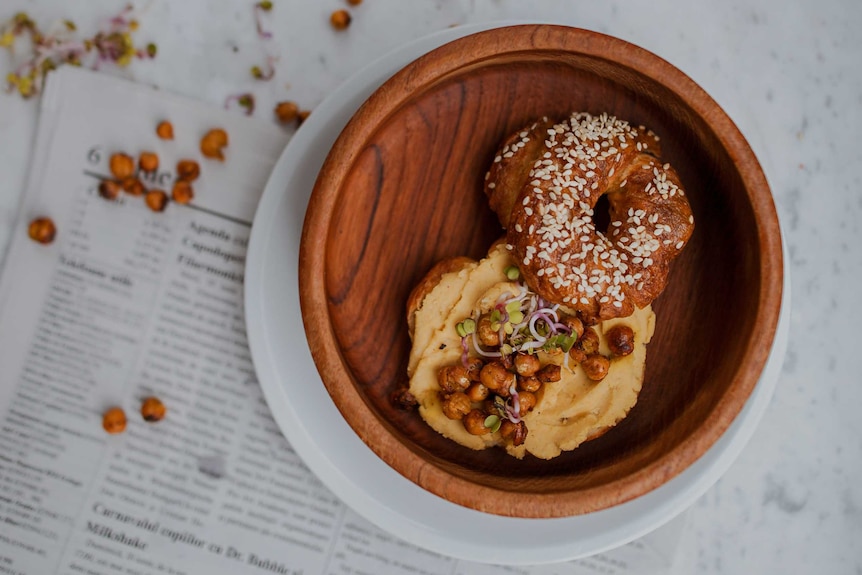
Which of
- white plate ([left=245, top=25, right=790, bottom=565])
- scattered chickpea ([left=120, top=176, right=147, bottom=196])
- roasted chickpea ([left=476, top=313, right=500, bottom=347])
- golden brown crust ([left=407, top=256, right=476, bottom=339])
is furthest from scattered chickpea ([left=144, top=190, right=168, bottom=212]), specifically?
roasted chickpea ([left=476, top=313, right=500, bottom=347])

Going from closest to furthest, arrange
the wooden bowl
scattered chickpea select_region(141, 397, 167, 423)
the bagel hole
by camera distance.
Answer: the wooden bowl < the bagel hole < scattered chickpea select_region(141, 397, 167, 423)

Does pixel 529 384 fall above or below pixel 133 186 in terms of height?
below

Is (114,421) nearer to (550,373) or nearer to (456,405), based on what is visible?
(456,405)

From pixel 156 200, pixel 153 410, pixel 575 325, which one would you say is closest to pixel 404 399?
pixel 575 325

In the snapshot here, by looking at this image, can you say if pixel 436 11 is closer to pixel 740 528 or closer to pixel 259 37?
pixel 259 37

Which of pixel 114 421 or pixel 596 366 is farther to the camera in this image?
pixel 114 421

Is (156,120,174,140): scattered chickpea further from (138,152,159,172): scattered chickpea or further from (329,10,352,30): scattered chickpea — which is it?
(329,10,352,30): scattered chickpea
